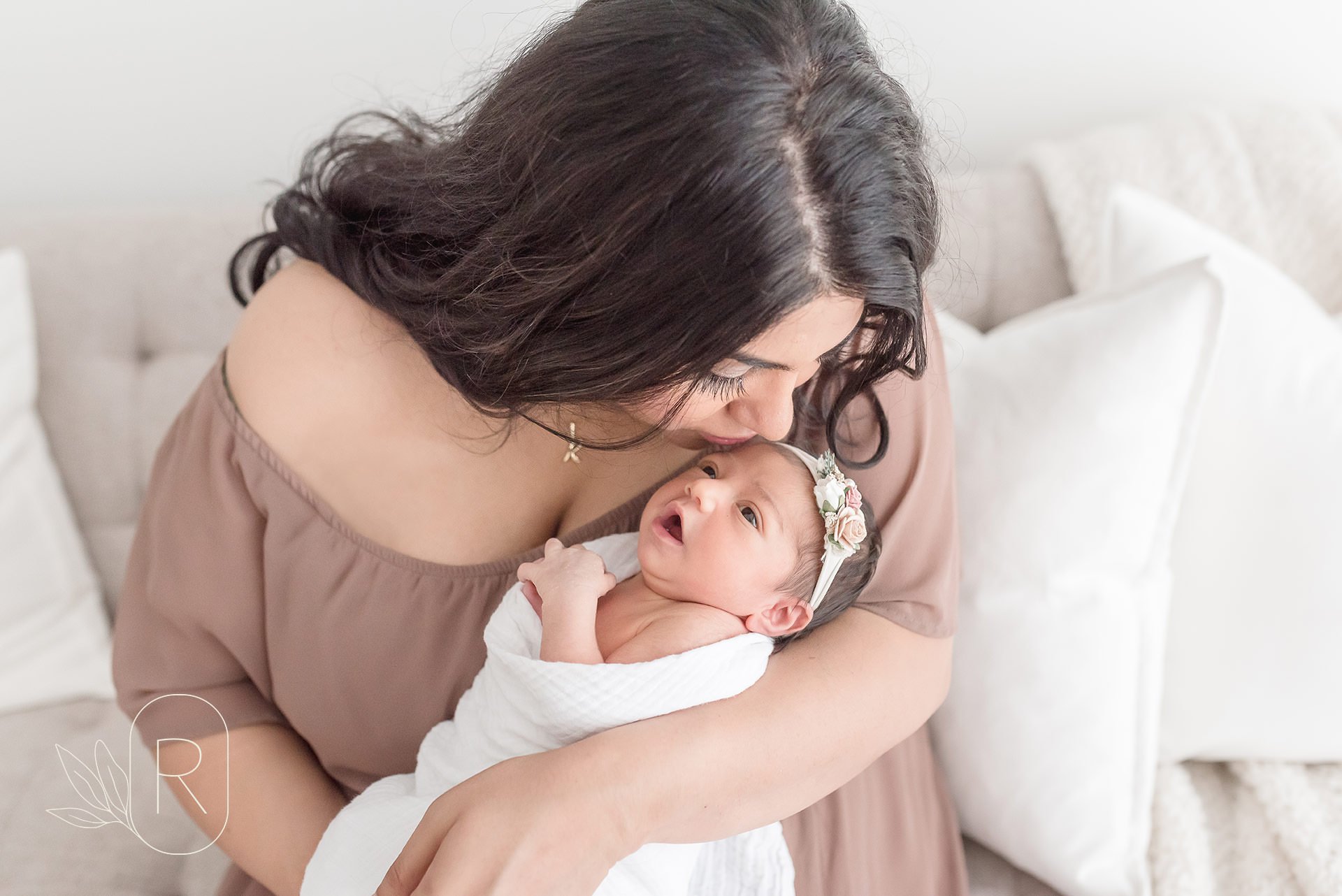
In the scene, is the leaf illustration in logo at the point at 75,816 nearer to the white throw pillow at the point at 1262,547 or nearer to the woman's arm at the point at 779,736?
the woman's arm at the point at 779,736

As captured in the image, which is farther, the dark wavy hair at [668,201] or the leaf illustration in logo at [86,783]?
the leaf illustration in logo at [86,783]

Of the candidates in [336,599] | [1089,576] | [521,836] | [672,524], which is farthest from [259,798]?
[1089,576]

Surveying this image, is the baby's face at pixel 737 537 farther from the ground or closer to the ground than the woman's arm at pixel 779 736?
farther from the ground

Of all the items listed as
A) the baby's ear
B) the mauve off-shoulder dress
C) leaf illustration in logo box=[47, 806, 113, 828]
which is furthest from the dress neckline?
leaf illustration in logo box=[47, 806, 113, 828]

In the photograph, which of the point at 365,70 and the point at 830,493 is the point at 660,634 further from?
the point at 365,70

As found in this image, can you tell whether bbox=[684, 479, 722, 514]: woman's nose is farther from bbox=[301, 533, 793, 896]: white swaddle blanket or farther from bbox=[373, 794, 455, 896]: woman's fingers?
bbox=[373, 794, 455, 896]: woman's fingers

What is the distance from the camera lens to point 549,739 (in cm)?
106

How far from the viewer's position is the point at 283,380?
1199 mm

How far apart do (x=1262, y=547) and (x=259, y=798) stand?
1.47 meters

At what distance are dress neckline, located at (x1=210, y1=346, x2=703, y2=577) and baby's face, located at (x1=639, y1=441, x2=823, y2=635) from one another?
0.10 meters

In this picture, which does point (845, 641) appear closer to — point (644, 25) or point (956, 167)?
point (644, 25)

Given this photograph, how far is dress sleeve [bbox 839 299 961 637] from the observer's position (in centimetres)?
121

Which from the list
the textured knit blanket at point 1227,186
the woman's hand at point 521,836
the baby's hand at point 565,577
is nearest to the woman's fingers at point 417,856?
the woman's hand at point 521,836

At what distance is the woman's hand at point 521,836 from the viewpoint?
2.85ft
